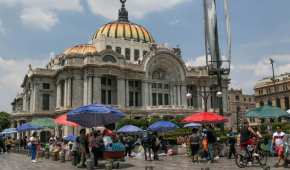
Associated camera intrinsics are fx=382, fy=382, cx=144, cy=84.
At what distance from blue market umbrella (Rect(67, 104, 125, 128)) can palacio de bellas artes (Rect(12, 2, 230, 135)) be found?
4197 cm

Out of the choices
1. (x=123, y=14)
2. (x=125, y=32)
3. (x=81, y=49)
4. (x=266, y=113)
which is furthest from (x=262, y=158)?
(x=123, y=14)

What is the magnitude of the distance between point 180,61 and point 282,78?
29.5 meters

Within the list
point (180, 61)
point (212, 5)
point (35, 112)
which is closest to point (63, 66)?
point (35, 112)

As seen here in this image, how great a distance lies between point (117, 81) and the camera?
64.4 meters

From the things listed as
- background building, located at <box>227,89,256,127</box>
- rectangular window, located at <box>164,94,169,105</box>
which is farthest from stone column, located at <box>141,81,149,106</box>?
background building, located at <box>227,89,256,127</box>

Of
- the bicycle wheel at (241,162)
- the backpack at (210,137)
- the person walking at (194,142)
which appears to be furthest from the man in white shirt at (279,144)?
the person walking at (194,142)

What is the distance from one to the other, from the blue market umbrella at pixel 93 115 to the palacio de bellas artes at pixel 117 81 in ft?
138

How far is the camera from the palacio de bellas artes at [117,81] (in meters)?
62.6

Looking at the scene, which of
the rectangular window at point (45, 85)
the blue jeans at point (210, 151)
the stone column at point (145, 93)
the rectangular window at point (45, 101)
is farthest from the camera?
the rectangular window at point (45, 85)

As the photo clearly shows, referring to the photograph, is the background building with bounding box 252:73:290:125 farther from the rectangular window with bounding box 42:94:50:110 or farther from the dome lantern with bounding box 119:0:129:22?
the rectangular window with bounding box 42:94:50:110

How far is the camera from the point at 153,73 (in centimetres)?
6956

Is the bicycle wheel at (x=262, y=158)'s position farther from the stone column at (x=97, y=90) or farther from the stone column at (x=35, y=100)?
the stone column at (x=35, y=100)

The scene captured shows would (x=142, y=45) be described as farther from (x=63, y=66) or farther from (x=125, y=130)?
(x=125, y=130)

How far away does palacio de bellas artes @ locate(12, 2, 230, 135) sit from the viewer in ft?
205
